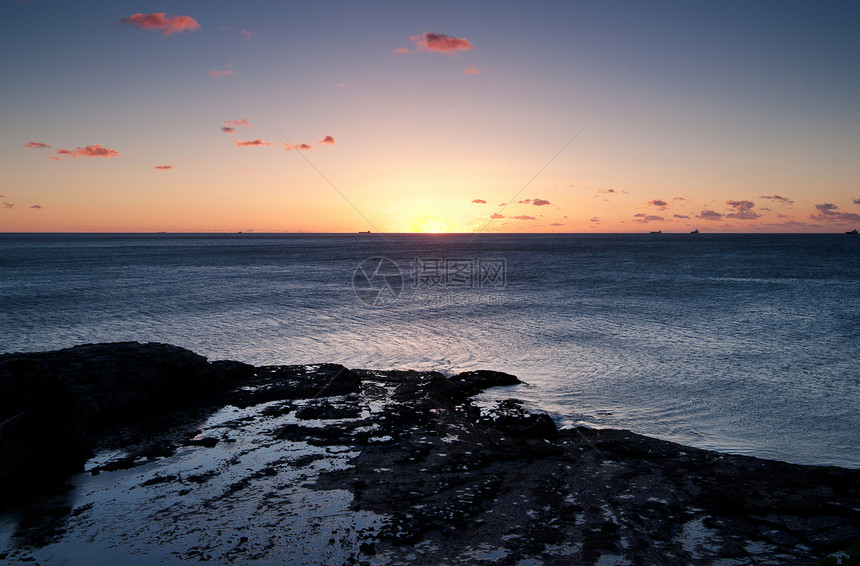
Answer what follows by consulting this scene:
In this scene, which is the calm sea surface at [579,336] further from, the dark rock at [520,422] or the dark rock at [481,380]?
the dark rock at [520,422]

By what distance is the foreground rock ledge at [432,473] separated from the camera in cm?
855

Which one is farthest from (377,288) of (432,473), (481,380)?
(432,473)

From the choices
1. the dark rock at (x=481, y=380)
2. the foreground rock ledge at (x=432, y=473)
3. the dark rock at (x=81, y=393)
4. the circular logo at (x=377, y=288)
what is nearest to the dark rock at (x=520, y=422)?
the foreground rock ledge at (x=432, y=473)

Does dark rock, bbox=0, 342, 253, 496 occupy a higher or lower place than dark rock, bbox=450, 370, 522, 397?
higher

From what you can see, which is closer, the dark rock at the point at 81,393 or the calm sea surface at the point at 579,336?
the dark rock at the point at 81,393

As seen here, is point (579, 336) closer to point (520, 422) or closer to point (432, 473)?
point (520, 422)

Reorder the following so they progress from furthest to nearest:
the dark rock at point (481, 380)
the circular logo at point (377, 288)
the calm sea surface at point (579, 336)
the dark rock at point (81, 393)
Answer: the circular logo at point (377, 288), the dark rock at point (481, 380), the calm sea surface at point (579, 336), the dark rock at point (81, 393)

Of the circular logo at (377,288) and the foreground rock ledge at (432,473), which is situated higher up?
the circular logo at (377,288)

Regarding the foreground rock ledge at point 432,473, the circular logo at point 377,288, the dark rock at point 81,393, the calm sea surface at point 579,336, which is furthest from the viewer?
the circular logo at point 377,288

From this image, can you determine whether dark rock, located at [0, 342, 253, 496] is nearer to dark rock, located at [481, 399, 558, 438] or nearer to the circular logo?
dark rock, located at [481, 399, 558, 438]

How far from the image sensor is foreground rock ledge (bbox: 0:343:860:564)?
8555mm

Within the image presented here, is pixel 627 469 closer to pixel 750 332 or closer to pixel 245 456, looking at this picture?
pixel 245 456

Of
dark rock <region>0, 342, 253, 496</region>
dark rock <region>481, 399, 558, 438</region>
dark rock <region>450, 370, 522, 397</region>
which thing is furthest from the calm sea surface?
dark rock <region>0, 342, 253, 496</region>

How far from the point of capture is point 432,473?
11.2 m
